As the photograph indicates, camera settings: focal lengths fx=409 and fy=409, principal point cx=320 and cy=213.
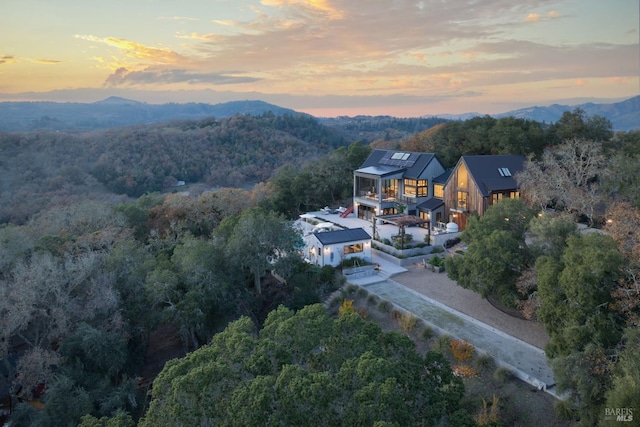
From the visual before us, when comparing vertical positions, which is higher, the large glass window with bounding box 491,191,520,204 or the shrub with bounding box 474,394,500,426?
the large glass window with bounding box 491,191,520,204

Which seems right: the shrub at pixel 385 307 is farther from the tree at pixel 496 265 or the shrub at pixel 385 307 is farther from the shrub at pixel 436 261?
the shrub at pixel 436 261

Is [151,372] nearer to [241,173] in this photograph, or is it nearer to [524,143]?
[524,143]

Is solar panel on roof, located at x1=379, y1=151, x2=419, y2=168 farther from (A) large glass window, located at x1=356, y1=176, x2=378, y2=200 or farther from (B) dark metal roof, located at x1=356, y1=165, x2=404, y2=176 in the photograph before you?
(A) large glass window, located at x1=356, y1=176, x2=378, y2=200

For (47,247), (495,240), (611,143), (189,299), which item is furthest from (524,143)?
(47,247)

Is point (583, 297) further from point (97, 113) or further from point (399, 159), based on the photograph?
point (97, 113)

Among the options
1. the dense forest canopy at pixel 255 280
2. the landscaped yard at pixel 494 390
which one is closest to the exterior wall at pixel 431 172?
the dense forest canopy at pixel 255 280

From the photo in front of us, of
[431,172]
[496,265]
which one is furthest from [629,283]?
[431,172]

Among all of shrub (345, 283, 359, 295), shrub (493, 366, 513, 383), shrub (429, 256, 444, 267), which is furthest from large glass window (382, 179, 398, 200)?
shrub (493, 366, 513, 383)
